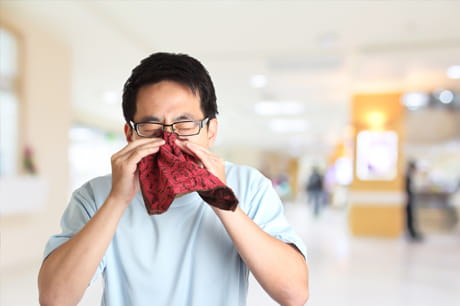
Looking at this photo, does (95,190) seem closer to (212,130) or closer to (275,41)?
(212,130)

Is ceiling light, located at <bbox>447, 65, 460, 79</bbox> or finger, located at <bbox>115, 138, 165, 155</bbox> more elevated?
ceiling light, located at <bbox>447, 65, 460, 79</bbox>

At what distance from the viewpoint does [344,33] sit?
4.24 m

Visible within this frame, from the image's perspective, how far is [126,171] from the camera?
0.80m

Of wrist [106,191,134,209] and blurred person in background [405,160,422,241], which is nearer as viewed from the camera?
wrist [106,191,134,209]

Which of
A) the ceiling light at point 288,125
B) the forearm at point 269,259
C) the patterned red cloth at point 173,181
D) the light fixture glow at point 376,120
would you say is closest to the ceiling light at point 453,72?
the light fixture glow at point 376,120

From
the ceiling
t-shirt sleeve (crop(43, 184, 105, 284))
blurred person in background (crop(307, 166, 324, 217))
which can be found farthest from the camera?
blurred person in background (crop(307, 166, 324, 217))

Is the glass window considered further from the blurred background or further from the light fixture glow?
the light fixture glow

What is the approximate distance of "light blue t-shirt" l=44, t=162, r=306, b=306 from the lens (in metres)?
0.91

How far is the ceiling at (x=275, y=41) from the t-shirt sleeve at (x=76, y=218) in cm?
112

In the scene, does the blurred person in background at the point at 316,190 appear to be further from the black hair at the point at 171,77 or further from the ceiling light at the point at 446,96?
the black hair at the point at 171,77

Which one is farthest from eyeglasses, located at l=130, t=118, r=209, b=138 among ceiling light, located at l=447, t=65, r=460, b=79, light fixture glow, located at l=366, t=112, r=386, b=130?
light fixture glow, located at l=366, t=112, r=386, b=130

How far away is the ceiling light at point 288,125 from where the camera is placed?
1079 cm

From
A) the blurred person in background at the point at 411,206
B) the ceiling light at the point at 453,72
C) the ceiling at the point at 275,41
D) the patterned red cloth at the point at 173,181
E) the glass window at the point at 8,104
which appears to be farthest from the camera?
the blurred person in background at the point at 411,206

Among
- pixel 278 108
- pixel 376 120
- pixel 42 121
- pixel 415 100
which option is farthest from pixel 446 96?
pixel 42 121
